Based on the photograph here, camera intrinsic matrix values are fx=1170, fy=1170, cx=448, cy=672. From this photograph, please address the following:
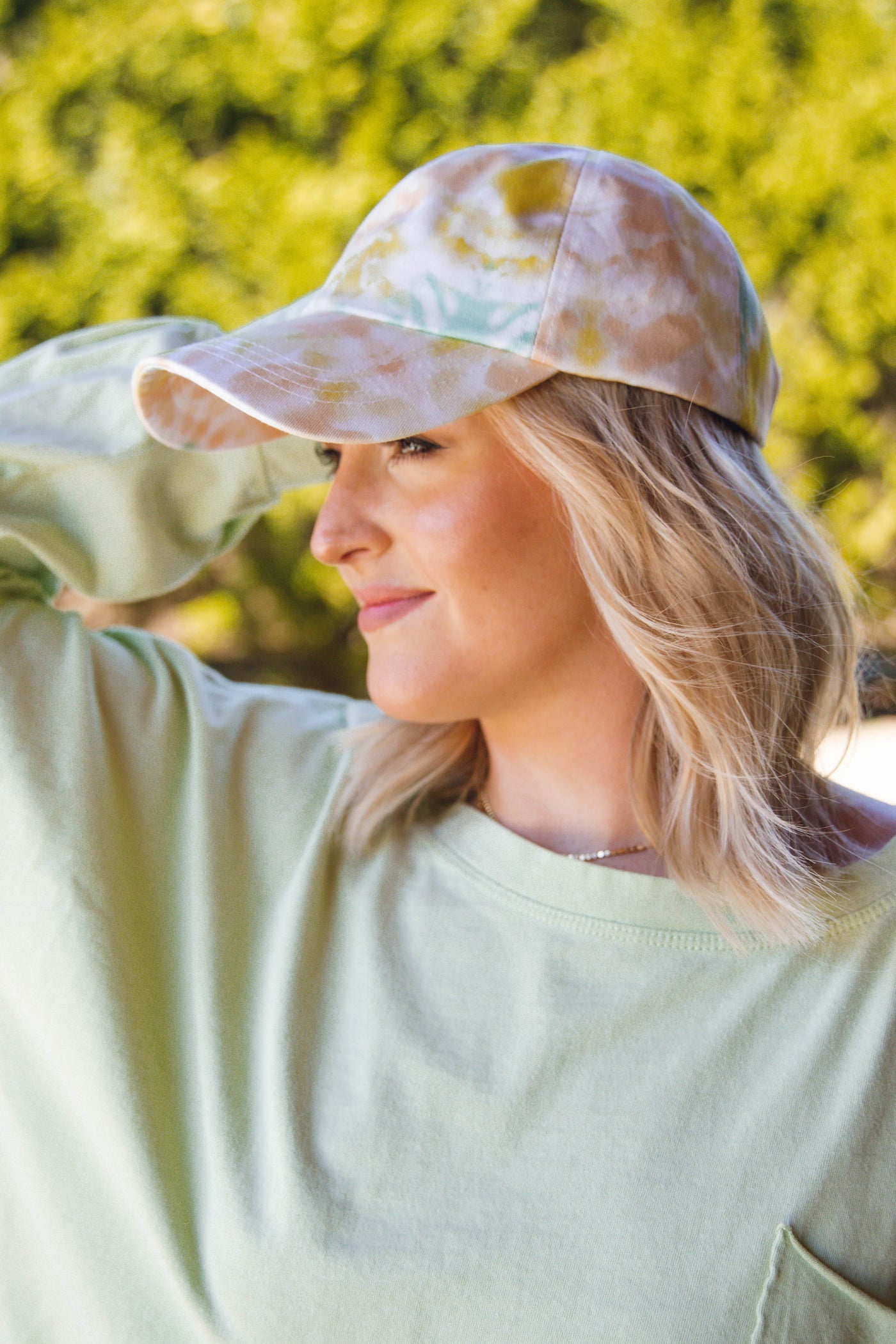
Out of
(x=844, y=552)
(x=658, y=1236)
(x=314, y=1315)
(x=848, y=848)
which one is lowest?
(x=844, y=552)

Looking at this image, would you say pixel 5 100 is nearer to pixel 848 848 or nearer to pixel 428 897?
pixel 428 897

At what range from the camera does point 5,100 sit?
3.60 m

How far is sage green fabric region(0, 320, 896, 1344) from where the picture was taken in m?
1.20

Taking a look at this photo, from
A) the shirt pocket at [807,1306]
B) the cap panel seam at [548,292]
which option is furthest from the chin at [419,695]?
the shirt pocket at [807,1306]

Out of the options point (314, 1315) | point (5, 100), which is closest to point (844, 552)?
point (5, 100)

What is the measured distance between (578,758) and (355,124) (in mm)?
2945

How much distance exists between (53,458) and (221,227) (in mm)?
2569

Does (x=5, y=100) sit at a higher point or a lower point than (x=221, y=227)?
higher

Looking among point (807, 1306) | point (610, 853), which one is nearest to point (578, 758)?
point (610, 853)

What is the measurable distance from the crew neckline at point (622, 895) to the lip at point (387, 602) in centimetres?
32

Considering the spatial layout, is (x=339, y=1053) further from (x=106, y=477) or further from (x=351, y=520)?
(x=106, y=477)

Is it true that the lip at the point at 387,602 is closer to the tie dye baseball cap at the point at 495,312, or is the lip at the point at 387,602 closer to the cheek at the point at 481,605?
the cheek at the point at 481,605

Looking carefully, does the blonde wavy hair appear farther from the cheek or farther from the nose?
the nose

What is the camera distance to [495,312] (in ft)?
4.35
